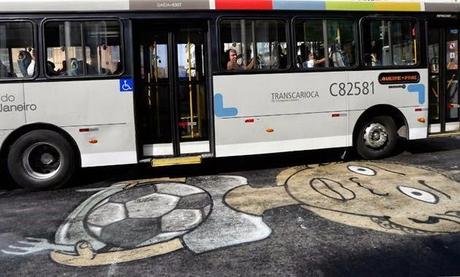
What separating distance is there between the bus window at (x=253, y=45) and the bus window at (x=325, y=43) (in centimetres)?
29

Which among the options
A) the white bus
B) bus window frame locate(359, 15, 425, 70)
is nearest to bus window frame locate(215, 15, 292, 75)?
the white bus

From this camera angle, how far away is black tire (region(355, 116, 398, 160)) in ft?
30.1

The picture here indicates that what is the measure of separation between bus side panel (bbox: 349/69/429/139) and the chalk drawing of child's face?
1010 mm

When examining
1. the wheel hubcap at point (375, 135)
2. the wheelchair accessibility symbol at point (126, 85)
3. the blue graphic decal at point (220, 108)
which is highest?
the wheelchair accessibility symbol at point (126, 85)

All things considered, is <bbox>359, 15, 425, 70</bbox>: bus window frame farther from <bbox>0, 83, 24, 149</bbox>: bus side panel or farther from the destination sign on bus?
<bbox>0, 83, 24, 149</bbox>: bus side panel

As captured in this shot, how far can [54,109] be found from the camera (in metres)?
7.62

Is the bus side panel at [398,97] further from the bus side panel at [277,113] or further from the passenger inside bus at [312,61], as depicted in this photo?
the passenger inside bus at [312,61]

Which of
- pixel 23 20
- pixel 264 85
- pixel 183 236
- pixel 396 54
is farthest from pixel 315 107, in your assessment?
pixel 23 20

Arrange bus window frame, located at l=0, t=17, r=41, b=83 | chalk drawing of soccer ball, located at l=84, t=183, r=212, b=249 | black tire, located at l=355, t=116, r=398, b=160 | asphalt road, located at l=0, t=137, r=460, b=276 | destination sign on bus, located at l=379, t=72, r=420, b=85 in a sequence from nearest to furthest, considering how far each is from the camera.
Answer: asphalt road, located at l=0, t=137, r=460, b=276 → chalk drawing of soccer ball, located at l=84, t=183, r=212, b=249 → bus window frame, located at l=0, t=17, r=41, b=83 → destination sign on bus, located at l=379, t=72, r=420, b=85 → black tire, located at l=355, t=116, r=398, b=160

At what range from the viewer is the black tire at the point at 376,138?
9188 millimetres

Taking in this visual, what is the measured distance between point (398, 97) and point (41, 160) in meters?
5.82

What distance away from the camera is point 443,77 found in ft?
32.0

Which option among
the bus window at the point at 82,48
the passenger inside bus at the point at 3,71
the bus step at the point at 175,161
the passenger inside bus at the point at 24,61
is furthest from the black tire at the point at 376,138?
the passenger inside bus at the point at 3,71

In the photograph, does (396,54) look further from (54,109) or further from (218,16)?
(54,109)
